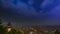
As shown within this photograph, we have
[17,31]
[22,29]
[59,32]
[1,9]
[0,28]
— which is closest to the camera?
[0,28]

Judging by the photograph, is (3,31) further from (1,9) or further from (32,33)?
(32,33)

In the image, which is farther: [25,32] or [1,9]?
[25,32]

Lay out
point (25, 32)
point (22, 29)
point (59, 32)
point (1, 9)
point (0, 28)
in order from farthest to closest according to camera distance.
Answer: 1. point (25, 32)
2. point (22, 29)
3. point (59, 32)
4. point (1, 9)
5. point (0, 28)

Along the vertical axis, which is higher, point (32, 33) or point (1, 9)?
point (1, 9)

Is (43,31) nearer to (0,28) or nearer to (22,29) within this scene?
(22,29)

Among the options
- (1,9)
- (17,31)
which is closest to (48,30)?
(17,31)

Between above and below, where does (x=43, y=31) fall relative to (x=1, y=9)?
below

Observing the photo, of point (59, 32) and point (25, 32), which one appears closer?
point (59, 32)

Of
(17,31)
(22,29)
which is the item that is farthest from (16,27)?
(22,29)

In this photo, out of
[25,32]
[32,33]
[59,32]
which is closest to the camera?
[59,32]
